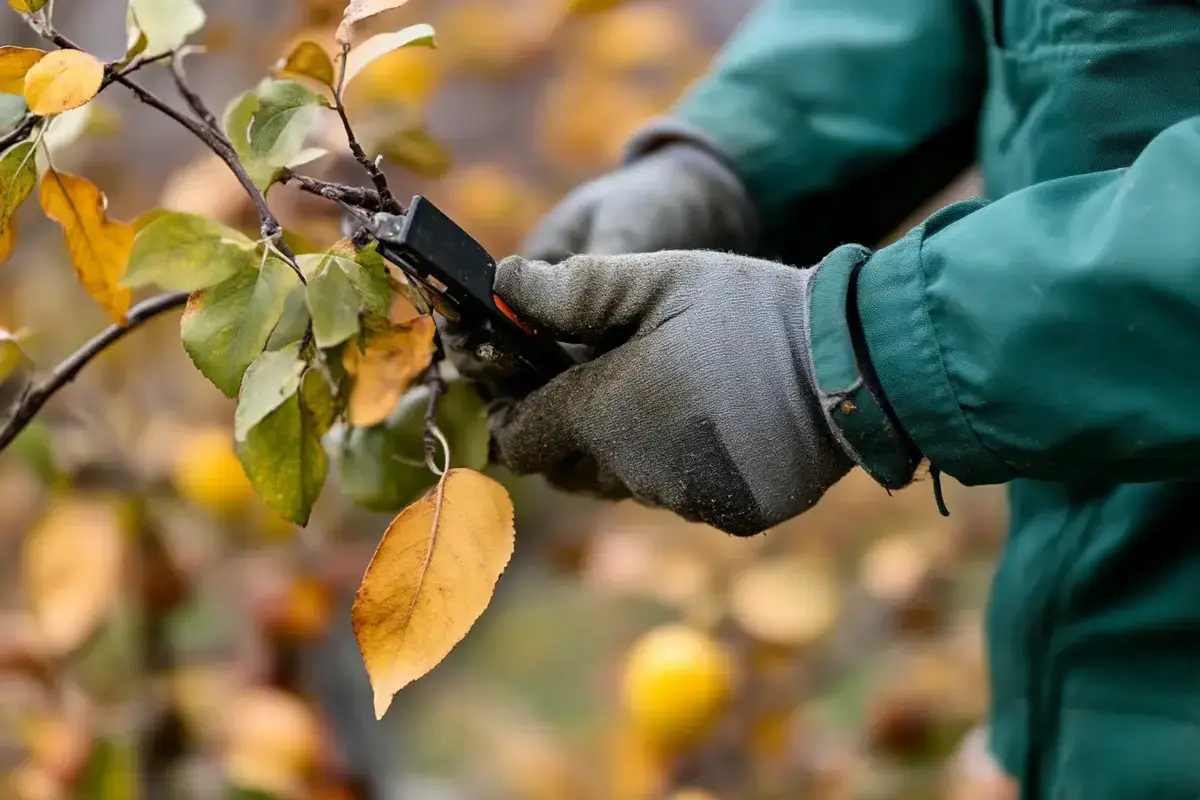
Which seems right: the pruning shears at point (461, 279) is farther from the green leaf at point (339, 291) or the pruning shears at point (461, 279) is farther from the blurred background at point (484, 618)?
the blurred background at point (484, 618)

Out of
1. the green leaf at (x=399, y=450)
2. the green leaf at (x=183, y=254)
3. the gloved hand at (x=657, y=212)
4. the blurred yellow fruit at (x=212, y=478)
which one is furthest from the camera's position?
the blurred yellow fruit at (x=212, y=478)

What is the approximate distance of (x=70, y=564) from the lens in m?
0.77

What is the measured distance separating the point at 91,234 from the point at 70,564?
17.1 inches

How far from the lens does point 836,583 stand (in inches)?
43.0

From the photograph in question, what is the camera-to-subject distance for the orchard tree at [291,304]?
0.38m

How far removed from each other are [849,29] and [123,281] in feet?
1.69

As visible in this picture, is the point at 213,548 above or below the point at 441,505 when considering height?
below

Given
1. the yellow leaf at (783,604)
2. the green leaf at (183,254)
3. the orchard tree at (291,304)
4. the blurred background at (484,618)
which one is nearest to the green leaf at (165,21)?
the orchard tree at (291,304)

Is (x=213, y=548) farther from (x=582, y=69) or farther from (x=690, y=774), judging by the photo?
(x=582, y=69)

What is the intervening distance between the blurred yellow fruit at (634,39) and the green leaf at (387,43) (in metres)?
0.80

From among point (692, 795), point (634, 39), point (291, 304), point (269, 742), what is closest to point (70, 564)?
point (269, 742)

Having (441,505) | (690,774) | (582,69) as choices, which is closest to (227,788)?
(690,774)

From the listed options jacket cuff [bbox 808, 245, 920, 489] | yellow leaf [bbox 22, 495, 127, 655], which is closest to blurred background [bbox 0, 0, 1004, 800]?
yellow leaf [bbox 22, 495, 127, 655]

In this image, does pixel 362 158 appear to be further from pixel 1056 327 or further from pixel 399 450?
pixel 1056 327
